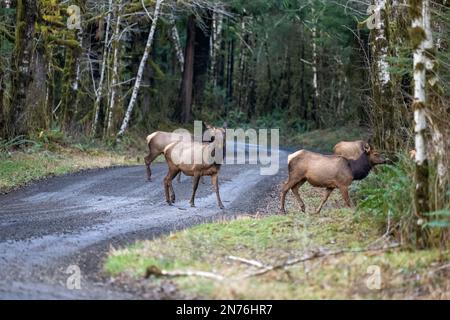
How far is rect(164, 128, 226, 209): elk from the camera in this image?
1512 cm

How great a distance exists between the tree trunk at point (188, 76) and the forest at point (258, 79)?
63 millimetres

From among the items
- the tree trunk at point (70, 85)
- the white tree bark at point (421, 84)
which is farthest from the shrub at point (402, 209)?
the tree trunk at point (70, 85)

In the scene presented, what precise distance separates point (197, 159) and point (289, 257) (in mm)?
6036

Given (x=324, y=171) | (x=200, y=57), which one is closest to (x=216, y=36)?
(x=200, y=57)

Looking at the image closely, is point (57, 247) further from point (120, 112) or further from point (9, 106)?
point (120, 112)

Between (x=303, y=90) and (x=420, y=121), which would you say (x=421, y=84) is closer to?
(x=420, y=121)

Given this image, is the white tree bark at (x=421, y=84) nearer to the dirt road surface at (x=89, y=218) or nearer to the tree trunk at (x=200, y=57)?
the dirt road surface at (x=89, y=218)

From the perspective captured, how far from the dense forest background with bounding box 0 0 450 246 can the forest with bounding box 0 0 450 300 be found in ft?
0.14

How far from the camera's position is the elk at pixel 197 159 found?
15125 mm

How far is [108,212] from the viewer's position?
14.0 meters

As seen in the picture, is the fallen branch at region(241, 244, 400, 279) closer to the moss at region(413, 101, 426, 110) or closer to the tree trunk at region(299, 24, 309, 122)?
the moss at region(413, 101, 426, 110)

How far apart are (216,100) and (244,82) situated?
19.2ft
